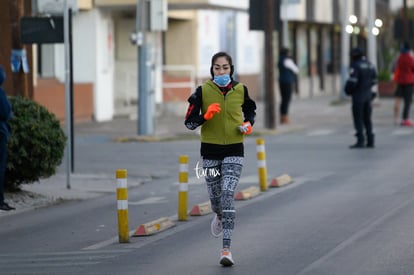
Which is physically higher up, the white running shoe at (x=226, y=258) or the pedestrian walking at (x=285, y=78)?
the pedestrian walking at (x=285, y=78)

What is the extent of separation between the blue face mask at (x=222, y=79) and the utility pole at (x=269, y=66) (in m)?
17.5

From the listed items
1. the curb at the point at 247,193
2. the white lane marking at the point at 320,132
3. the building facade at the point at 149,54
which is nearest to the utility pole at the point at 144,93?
the building facade at the point at 149,54

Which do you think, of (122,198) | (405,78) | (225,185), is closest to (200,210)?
(122,198)

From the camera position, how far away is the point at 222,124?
10.5 m

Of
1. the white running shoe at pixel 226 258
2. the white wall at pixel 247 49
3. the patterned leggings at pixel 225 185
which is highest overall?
the white wall at pixel 247 49

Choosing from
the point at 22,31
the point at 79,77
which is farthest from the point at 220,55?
the point at 79,77

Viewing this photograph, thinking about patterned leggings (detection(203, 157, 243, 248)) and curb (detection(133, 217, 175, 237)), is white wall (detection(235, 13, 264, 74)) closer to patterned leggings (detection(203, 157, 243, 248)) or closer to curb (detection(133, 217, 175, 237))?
curb (detection(133, 217, 175, 237))

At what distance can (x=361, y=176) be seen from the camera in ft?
58.6

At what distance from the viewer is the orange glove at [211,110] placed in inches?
408

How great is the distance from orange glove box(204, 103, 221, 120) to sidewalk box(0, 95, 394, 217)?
4812 millimetres

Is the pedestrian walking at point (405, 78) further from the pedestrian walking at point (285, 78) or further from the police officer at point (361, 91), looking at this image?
the police officer at point (361, 91)

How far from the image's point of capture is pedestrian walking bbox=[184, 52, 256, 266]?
1045cm

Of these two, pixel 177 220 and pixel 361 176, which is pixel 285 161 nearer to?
pixel 361 176

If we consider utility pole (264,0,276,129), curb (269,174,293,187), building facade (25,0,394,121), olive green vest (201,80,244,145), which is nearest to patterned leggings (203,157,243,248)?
olive green vest (201,80,244,145)
